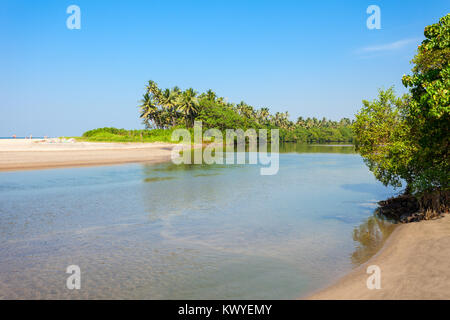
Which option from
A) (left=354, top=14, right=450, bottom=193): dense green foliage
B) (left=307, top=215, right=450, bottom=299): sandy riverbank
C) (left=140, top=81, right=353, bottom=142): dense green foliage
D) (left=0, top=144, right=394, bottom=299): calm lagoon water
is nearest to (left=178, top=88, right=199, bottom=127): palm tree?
(left=140, top=81, right=353, bottom=142): dense green foliage

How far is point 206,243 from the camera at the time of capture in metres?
13.4

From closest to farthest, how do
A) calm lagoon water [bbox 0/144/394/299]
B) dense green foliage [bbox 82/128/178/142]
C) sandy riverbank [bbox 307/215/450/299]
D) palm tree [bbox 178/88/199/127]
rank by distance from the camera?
sandy riverbank [bbox 307/215/450/299] < calm lagoon water [bbox 0/144/394/299] < dense green foliage [bbox 82/128/178/142] < palm tree [bbox 178/88/199/127]

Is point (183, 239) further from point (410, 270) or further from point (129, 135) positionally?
point (129, 135)

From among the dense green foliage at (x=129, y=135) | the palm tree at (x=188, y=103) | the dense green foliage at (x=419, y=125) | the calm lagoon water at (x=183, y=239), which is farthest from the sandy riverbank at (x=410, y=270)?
the palm tree at (x=188, y=103)

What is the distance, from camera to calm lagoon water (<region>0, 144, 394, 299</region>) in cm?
952

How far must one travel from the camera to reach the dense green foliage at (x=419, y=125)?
35.2 feet

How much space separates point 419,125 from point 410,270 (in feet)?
25.2

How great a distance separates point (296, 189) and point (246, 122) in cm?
9933

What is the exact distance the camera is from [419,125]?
13719 millimetres

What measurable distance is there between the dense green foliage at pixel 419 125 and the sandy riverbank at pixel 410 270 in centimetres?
285

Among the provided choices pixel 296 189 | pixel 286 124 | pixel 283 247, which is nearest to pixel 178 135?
pixel 296 189

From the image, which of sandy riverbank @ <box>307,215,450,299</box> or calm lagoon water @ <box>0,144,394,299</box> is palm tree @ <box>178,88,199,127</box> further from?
sandy riverbank @ <box>307,215,450,299</box>

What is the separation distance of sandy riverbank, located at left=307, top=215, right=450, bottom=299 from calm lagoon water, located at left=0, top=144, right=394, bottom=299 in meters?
0.83

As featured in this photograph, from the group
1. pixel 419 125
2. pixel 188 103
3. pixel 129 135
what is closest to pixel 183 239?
pixel 419 125
